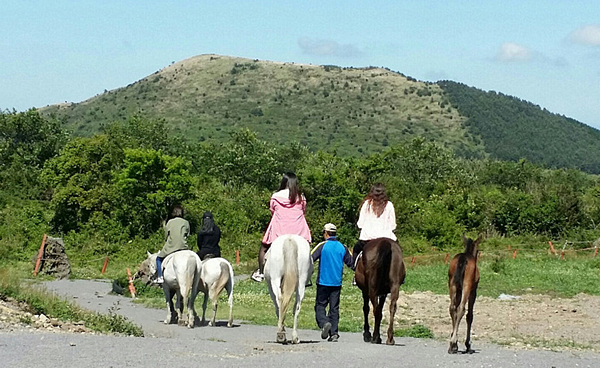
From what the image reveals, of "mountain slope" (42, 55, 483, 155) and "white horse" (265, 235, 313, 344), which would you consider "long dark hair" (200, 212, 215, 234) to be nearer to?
"white horse" (265, 235, 313, 344)

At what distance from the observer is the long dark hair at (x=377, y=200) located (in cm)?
1470

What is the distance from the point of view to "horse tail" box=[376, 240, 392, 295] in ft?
46.6

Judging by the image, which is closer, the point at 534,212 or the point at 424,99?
the point at 534,212

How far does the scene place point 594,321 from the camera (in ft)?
73.5

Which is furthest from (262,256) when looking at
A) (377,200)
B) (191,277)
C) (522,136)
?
(522,136)

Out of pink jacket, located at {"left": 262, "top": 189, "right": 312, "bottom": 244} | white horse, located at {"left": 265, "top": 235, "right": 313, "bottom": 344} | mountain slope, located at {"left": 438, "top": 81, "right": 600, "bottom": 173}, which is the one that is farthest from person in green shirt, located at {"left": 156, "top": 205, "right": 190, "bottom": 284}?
mountain slope, located at {"left": 438, "top": 81, "right": 600, "bottom": 173}

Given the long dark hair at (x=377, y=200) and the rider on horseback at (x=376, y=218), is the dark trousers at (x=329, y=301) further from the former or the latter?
the long dark hair at (x=377, y=200)

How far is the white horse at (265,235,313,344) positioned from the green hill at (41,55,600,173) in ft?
407

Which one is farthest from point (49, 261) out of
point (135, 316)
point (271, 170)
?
point (271, 170)

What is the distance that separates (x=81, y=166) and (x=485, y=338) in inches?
1780

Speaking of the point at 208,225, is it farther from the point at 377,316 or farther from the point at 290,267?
the point at 377,316

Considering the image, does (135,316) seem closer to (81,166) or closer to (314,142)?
(81,166)

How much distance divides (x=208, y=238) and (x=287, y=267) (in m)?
5.83

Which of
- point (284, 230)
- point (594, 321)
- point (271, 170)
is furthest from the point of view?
point (271, 170)
